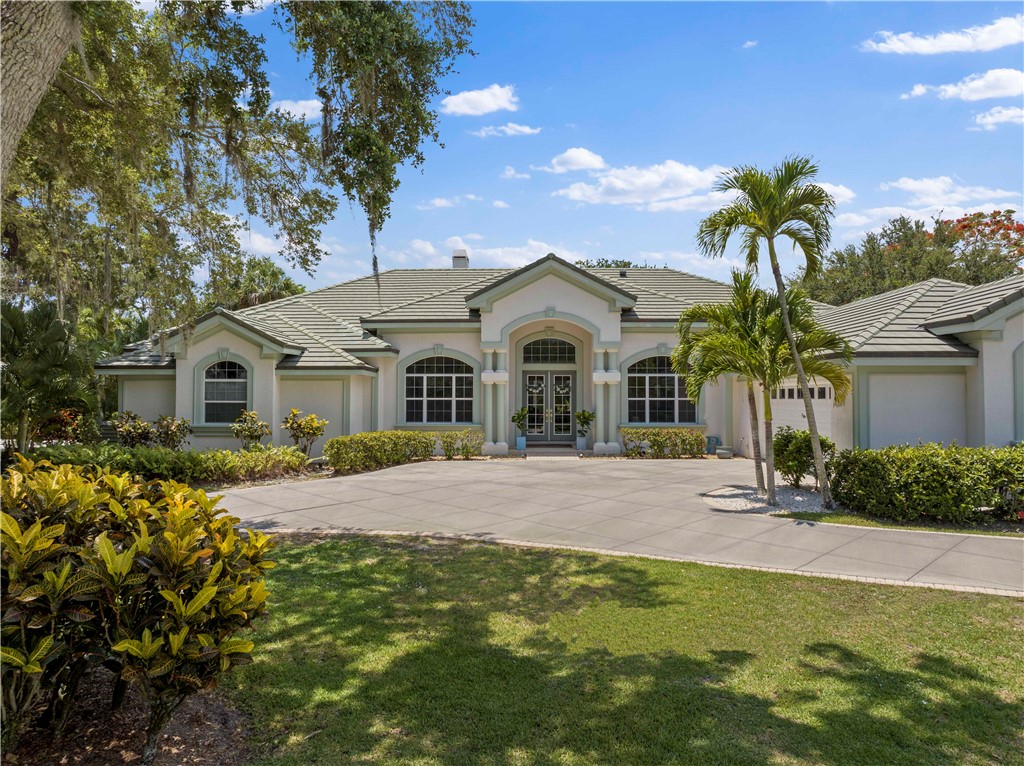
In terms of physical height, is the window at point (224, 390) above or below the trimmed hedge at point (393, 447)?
above

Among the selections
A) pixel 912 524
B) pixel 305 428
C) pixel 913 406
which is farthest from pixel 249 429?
pixel 913 406

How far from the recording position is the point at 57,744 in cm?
337

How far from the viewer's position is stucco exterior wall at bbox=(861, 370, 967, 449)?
13.2 metres

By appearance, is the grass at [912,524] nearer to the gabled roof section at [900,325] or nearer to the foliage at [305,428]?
the gabled roof section at [900,325]

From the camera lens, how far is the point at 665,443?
64.4 ft

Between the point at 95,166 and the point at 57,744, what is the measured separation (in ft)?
37.7

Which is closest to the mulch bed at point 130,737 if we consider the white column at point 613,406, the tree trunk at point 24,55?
the tree trunk at point 24,55

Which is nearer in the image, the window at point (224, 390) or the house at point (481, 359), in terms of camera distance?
the house at point (481, 359)

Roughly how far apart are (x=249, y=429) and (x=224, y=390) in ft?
7.66

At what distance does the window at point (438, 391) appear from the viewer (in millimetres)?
20984

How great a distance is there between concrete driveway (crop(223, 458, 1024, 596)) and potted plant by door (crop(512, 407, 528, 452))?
566 centimetres

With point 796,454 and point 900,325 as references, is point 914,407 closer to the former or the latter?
point 900,325

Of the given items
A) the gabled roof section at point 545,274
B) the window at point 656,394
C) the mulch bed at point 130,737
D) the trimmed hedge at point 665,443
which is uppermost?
the gabled roof section at point 545,274

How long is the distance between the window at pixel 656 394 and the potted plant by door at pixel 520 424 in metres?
3.72
